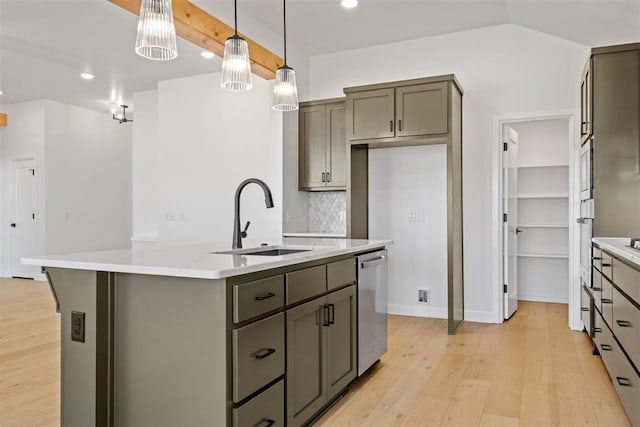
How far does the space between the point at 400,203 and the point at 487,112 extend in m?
1.25

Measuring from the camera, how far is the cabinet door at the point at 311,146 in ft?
16.8

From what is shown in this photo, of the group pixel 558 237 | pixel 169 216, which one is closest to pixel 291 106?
pixel 169 216

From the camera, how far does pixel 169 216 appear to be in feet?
19.1

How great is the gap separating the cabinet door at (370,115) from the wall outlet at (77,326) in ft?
10.5

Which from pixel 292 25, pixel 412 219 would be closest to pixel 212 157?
pixel 292 25

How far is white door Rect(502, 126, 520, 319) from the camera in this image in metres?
4.72

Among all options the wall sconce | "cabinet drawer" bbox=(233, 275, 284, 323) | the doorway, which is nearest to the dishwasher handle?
"cabinet drawer" bbox=(233, 275, 284, 323)

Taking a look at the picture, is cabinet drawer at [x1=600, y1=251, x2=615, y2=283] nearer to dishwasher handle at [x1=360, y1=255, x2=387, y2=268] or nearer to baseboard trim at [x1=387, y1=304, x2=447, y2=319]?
dishwasher handle at [x1=360, y1=255, x2=387, y2=268]

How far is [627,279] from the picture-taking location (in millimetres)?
2307

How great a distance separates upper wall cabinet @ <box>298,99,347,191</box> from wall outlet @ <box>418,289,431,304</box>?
1370mm

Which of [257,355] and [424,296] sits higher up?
[257,355]

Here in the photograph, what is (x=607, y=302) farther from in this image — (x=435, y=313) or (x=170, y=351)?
(x=170, y=351)

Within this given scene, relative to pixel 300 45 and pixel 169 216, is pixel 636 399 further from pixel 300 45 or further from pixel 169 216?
pixel 169 216

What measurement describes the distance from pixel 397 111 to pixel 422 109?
0.77 feet
